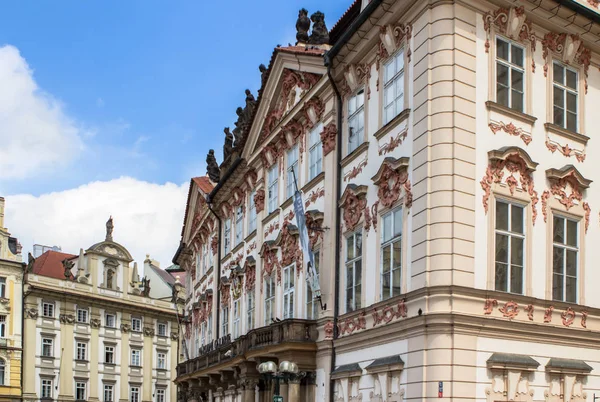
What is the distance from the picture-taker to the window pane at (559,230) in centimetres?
2144

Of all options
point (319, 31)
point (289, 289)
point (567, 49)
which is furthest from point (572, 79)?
point (289, 289)

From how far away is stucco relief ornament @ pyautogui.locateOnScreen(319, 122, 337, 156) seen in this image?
25938 millimetres

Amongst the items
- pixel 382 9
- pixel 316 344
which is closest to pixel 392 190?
pixel 382 9

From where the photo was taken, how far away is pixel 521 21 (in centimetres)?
2106

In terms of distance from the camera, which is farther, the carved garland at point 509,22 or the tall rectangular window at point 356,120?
the tall rectangular window at point 356,120

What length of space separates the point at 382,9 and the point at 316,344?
30.5 feet

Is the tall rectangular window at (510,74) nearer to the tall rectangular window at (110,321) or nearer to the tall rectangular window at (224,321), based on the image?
the tall rectangular window at (224,321)

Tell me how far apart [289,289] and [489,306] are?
1052 centimetres

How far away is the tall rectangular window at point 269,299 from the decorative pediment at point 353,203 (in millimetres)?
7111

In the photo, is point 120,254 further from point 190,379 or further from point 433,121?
point 433,121

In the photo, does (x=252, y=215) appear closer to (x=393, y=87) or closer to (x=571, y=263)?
(x=393, y=87)

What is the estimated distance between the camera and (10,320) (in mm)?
68875

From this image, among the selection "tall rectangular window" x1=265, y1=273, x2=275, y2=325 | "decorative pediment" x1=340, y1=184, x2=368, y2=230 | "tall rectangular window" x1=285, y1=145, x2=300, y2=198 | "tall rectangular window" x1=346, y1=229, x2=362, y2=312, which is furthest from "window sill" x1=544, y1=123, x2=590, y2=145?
"tall rectangular window" x1=265, y1=273, x2=275, y2=325

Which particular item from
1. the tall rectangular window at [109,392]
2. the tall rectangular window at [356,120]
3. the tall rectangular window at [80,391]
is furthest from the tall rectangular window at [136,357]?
the tall rectangular window at [356,120]
